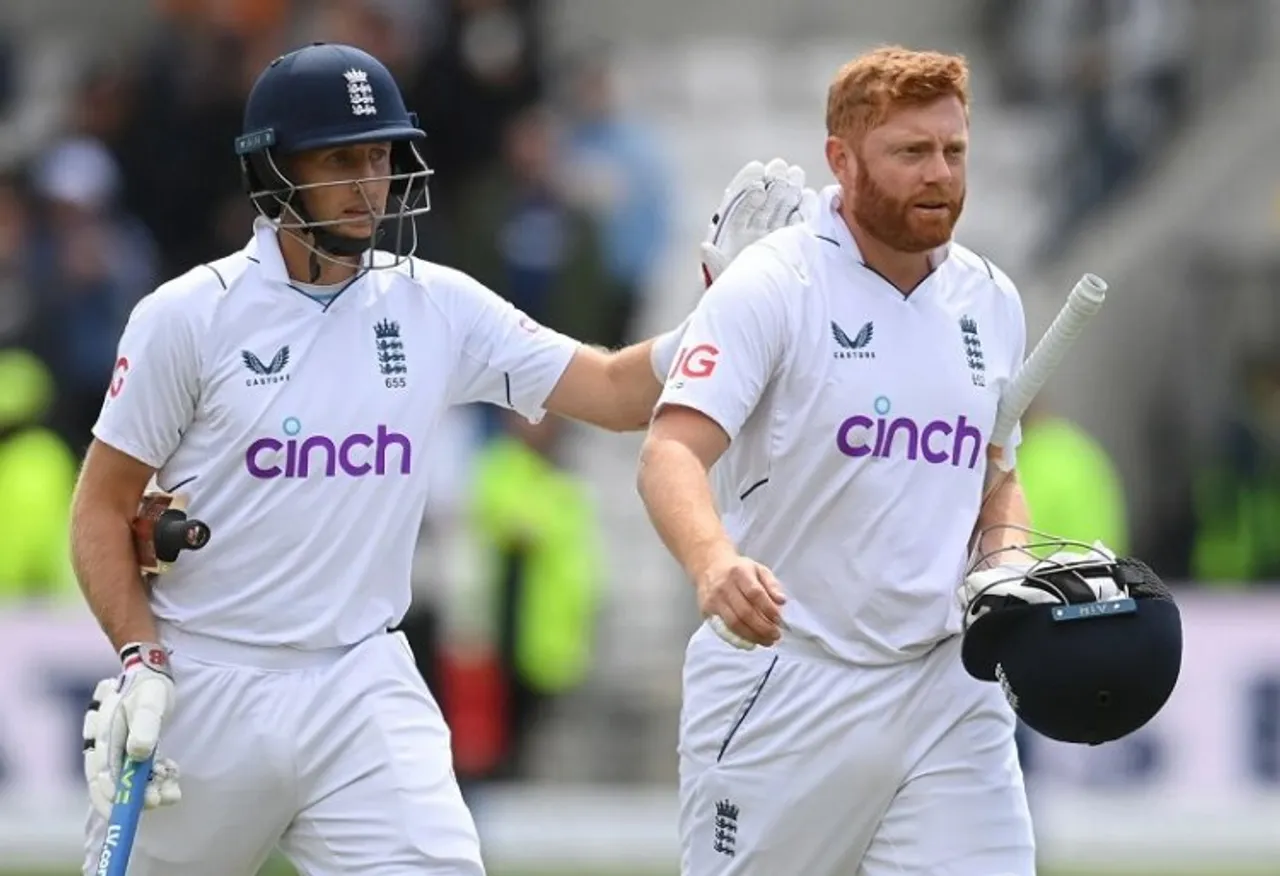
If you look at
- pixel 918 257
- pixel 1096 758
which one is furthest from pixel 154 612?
pixel 1096 758

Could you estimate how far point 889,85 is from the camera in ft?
21.8

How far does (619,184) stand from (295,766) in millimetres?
9458

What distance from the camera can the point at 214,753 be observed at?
22.3ft

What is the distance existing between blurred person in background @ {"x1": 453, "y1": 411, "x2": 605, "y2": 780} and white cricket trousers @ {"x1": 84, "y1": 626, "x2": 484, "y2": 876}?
6.97 meters

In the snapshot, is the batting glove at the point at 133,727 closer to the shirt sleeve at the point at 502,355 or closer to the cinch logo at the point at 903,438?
the shirt sleeve at the point at 502,355

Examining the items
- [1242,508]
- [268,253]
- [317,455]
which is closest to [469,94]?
[1242,508]

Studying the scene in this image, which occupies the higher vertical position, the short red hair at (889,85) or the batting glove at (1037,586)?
the short red hair at (889,85)

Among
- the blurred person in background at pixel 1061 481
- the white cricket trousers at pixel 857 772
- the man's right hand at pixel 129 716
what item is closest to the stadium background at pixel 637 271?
the blurred person in background at pixel 1061 481

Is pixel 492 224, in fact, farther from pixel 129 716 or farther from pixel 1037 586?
pixel 1037 586

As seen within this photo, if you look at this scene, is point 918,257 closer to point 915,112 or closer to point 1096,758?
point 915,112

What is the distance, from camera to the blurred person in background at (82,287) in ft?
49.5

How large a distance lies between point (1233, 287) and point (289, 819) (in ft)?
35.1

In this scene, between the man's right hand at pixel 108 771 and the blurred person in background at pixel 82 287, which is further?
the blurred person in background at pixel 82 287

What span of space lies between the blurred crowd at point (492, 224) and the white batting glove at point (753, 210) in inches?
257
